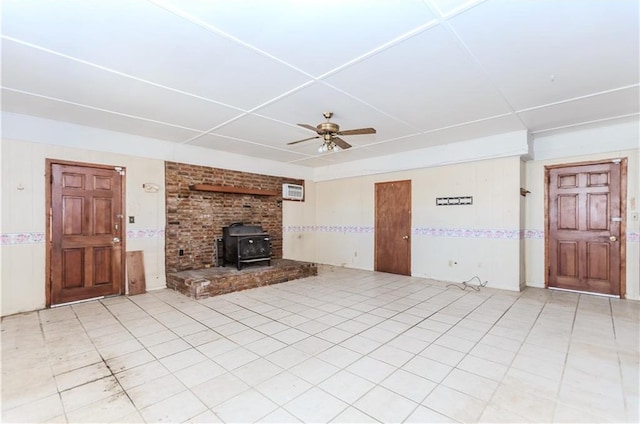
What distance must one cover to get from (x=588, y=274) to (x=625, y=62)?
366 centimetres

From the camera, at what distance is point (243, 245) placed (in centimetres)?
572

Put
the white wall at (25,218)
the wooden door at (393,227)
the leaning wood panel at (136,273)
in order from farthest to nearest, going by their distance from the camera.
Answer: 1. the wooden door at (393,227)
2. the leaning wood panel at (136,273)
3. the white wall at (25,218)

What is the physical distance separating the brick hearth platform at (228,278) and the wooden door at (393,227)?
73.5 inches

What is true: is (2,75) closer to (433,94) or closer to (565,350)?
(433,94)

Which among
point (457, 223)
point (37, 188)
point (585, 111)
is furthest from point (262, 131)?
point (585, 111)

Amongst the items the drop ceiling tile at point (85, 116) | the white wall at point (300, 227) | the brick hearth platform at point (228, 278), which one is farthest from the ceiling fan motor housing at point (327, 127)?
the white wall at point (300, 227)

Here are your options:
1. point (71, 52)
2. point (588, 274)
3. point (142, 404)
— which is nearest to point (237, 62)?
point (71, 52)

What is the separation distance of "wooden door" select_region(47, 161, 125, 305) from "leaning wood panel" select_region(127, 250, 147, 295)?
12 centimetres

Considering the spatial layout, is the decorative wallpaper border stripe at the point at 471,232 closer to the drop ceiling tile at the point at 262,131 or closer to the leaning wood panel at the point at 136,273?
the drop ceiling tile at the point at 262,131

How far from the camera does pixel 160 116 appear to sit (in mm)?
4188

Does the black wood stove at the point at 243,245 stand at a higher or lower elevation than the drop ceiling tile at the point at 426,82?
lower

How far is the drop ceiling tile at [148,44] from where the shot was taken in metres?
2.11

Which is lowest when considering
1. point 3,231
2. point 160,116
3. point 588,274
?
point 588,274

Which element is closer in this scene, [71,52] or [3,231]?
[71,52]
